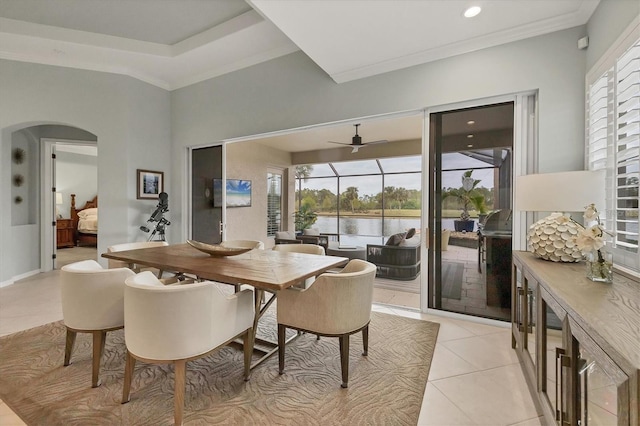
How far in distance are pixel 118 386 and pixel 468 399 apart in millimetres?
2348

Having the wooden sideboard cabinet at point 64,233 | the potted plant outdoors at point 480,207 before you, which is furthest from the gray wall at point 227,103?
the wooden sideboard cabinet at point 64,233

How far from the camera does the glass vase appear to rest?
1.46 metres

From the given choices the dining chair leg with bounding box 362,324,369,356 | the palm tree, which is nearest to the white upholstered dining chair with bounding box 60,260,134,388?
the dining chair leg with bounding box 362,324,369,356

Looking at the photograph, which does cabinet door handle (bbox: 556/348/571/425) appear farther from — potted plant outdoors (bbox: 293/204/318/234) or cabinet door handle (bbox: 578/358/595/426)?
potted plant outdoors (bbox: 293/204/318/234)

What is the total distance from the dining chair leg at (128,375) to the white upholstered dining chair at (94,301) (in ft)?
1.10

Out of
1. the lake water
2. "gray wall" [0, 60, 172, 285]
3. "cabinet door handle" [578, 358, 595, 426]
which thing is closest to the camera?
"cabinet door handle" [578, 358, 595, 426]

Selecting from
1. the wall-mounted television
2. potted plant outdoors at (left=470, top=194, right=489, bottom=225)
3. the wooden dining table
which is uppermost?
the wall-mounted television

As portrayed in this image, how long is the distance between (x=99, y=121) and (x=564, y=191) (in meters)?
5.66

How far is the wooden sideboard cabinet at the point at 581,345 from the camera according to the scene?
2.68 feet

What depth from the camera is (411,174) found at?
845 cm

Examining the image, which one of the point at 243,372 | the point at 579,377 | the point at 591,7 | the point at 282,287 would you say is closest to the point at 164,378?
the point at 243,372

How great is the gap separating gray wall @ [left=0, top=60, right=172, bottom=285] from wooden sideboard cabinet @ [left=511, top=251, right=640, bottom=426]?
16.6ft

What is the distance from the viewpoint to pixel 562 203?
2.00 metres

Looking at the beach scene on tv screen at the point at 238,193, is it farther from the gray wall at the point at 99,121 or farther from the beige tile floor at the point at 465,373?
the beige tile floor at the point at 465,373
